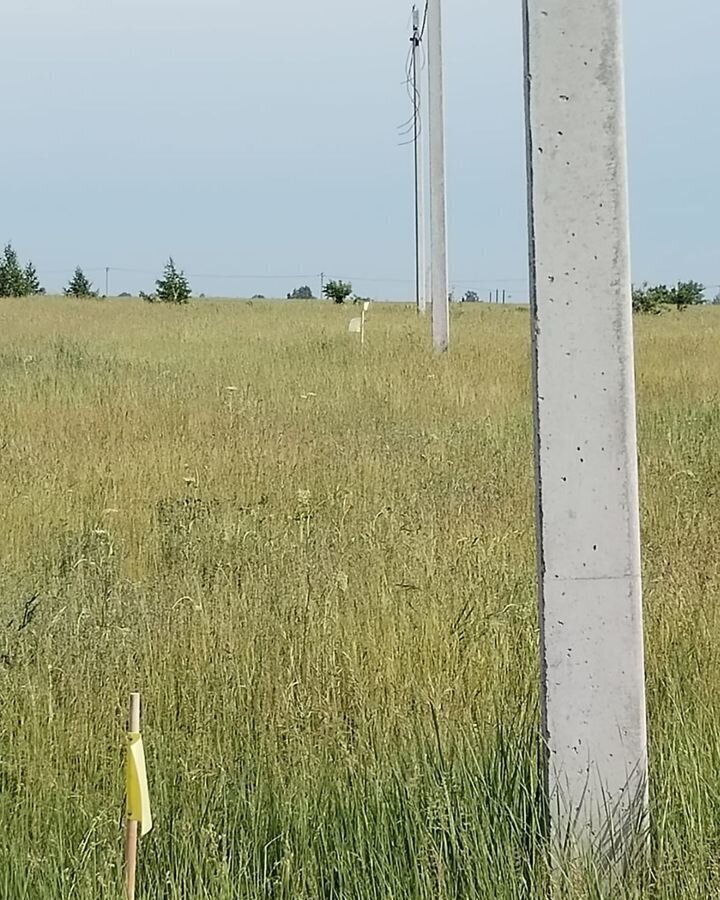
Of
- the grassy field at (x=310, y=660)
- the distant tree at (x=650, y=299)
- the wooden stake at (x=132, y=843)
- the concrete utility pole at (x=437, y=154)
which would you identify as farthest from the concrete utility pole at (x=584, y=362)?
the distant tree at (x=650, y=299)

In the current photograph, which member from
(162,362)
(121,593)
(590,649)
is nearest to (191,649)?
(121,593)

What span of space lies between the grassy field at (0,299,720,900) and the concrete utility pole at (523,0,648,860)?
392mm

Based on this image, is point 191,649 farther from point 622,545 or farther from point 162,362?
point 162,362

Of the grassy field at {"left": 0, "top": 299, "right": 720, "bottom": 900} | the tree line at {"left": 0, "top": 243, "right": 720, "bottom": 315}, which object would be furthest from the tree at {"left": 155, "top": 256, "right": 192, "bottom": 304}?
the grassy field at {"left": 0, "top": 299, "right": 720, "bottom": 900}

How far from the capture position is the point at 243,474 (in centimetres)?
694

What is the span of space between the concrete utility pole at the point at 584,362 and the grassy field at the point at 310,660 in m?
0.39

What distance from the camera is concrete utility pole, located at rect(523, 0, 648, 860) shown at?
230 centimetres

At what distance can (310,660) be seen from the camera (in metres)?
3.54

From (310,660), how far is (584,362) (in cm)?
162

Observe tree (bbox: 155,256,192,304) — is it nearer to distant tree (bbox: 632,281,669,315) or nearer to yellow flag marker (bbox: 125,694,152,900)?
distant tree (bbox: 632,281,669,315)

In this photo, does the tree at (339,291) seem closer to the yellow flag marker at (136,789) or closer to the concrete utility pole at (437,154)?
the concrete utility pole at (437,154)

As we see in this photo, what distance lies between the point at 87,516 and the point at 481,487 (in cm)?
224

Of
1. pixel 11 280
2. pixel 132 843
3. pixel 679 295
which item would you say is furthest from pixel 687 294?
pixel 132 843

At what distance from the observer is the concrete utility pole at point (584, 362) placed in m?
2.30
